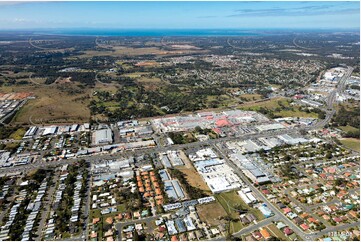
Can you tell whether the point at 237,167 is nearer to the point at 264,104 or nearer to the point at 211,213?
the point at 211,213

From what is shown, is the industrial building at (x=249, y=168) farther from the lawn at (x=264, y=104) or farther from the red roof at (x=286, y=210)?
the lawn at (x=264, y=104)

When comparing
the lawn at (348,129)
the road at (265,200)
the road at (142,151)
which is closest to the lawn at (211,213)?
the road at (265,200)

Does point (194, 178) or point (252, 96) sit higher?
point (194, 178)

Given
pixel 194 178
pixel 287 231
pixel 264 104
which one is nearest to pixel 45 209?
pixel 194 178

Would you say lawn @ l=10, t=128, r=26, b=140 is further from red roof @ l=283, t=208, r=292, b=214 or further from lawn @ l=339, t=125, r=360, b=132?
lawn @ l=339, t=125, r=360, b=132

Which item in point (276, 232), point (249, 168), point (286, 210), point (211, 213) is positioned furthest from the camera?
point (249, 168)

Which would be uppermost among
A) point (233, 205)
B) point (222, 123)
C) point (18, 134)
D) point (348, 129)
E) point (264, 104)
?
point (222, 123)

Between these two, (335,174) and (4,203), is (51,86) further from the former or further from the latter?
(335,174)

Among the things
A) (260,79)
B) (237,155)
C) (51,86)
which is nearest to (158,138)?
(237,155)
